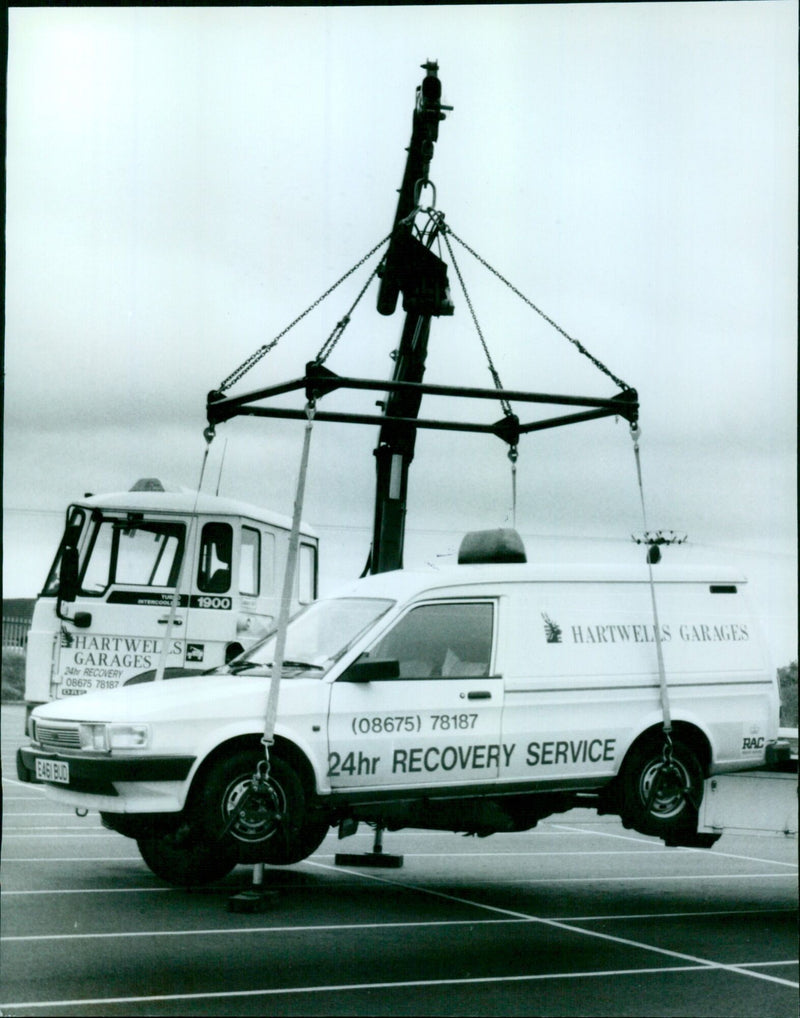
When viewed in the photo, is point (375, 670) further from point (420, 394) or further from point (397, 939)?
point (397, 939)

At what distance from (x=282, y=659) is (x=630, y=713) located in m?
1.34

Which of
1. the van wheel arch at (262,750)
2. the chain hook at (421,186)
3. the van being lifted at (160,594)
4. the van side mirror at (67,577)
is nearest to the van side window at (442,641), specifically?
the van wheel arch at (262,750)

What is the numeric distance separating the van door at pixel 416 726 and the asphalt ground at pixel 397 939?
432cm

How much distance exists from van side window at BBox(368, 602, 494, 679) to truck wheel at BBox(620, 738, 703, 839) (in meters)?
0.70

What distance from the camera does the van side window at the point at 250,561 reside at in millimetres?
6277

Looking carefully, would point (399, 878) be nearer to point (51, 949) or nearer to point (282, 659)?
point (51, 949)

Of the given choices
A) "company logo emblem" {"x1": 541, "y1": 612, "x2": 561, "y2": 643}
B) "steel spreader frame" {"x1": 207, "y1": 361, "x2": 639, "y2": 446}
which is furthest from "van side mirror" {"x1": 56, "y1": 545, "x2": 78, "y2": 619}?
"company logo emblem" {"x1": 541, "y1": 612, "x2": 561, "y2": 643}

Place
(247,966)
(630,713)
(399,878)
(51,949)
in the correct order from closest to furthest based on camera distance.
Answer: (630,713) < (247,966) < (51,949) < (399,878)

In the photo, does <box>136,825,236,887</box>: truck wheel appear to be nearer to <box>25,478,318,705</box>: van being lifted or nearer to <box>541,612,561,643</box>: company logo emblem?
<box>25,478,318,705</box>: van being lifted

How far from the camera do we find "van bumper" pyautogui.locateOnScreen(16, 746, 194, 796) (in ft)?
16.8

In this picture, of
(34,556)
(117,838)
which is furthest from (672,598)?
(117,838)

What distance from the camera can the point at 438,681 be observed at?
215 inches

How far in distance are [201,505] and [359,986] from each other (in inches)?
264

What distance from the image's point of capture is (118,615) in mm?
6172
